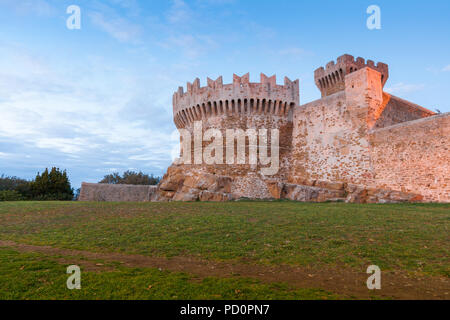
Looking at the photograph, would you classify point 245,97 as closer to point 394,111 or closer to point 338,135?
point 338,135

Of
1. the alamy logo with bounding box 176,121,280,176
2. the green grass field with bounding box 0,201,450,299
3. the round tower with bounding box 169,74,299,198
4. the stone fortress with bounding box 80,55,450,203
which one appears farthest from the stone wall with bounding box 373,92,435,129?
the green grass field with bounding box 0,201,450,299

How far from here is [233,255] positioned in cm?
721

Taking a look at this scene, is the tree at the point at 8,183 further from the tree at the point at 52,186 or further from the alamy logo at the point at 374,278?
the alamy logo at the point at 374,278

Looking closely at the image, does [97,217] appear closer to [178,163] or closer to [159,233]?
[159,233]

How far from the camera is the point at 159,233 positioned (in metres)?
9.84

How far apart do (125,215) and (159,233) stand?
437 centimetres

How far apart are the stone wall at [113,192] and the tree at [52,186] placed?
6173 mm

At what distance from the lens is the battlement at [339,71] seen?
1089 inches

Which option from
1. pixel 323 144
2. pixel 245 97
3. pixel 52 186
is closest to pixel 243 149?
pixel 245 97

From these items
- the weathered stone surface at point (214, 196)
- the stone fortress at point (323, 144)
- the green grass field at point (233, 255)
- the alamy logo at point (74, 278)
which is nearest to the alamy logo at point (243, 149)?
the stone fortress at point (323, 144)

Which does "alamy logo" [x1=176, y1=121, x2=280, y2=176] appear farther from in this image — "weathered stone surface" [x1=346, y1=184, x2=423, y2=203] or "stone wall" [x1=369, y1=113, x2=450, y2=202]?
"stone wall" [x1=369, y1=113, x2=450, y2=202]

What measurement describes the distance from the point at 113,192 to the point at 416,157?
2451cm
